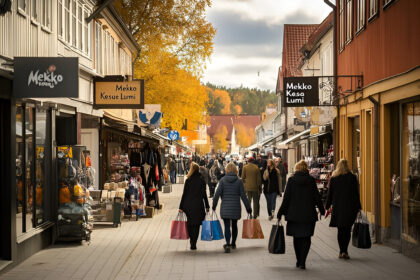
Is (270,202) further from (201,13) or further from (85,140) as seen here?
(201,13)

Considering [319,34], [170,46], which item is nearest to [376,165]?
[319,34]

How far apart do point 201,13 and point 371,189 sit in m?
20.5

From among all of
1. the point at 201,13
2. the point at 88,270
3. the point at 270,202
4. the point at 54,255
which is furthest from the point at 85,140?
the point at 201,13

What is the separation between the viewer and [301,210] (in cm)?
1148

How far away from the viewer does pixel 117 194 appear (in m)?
18.5

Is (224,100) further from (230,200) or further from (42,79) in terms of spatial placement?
(42,79)

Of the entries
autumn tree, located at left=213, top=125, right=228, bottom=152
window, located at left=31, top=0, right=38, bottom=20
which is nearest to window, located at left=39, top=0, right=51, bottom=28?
window, located at left=31, top=0, right=38, bottom=20

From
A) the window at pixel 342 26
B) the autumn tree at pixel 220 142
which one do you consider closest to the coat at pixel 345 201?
the window at pixel 342 26

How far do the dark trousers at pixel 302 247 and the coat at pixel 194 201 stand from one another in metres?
2.80

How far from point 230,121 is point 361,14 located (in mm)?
134629

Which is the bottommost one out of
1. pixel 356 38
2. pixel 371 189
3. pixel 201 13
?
pixel 371 189

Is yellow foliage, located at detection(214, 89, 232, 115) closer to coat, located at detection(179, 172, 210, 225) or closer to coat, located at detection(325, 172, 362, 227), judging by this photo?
coat, located at detection(179, 172, 210, 225)

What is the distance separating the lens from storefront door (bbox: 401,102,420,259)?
12.3 metres

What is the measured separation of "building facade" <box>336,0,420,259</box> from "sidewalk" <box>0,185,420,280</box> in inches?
31.3
